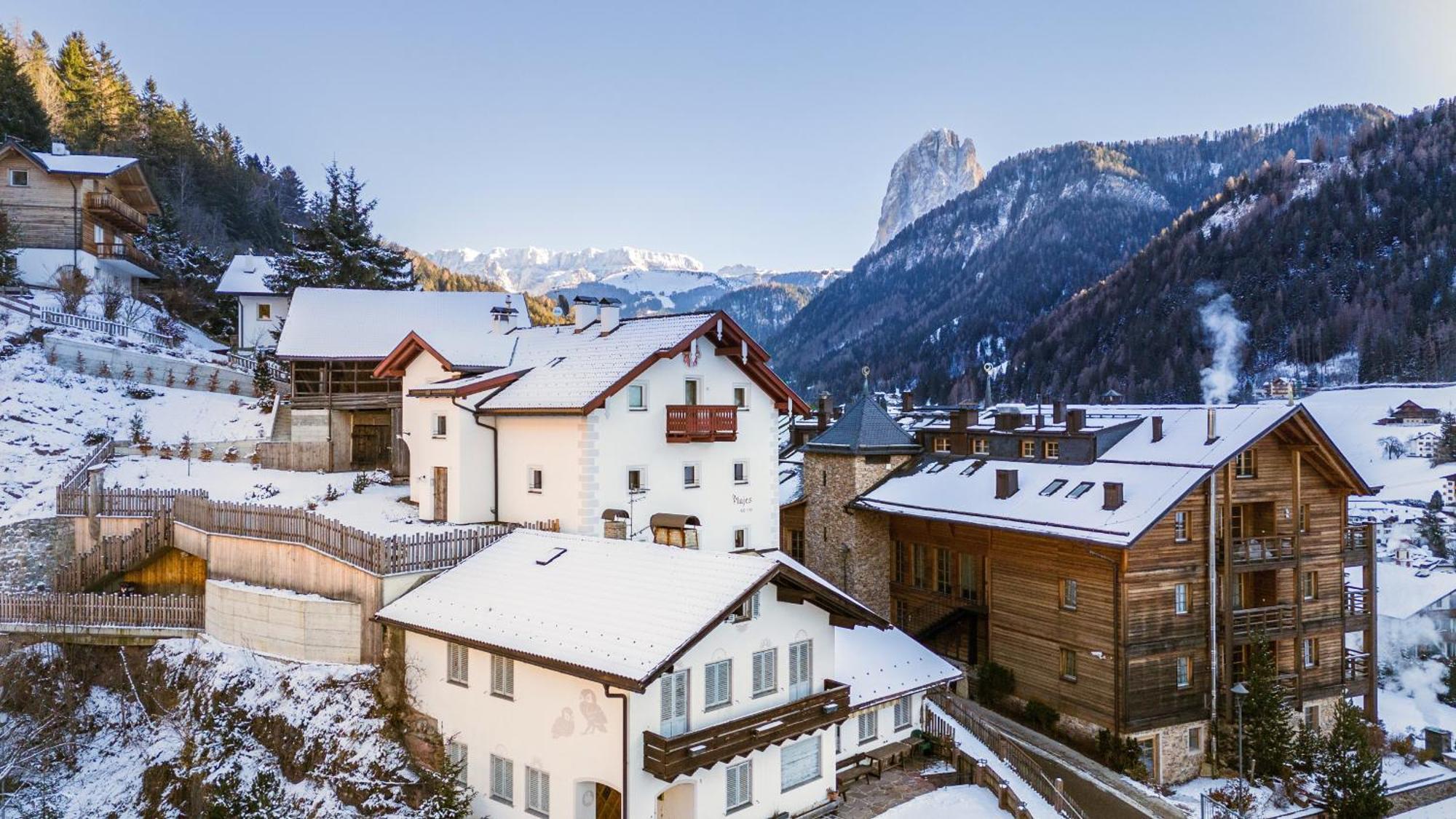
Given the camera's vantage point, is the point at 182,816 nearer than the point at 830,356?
Yes

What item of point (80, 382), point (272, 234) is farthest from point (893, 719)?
point (272, 234)

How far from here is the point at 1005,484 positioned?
3238 centimetres

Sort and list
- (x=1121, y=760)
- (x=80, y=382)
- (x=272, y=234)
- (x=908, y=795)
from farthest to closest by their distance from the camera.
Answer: (x=272, y=234) < (x=80, y=382) < (x=1121, y=760) < (x=908, y=795)

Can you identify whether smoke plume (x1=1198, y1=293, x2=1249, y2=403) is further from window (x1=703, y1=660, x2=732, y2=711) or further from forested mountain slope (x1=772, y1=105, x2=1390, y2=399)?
window (x1=703, y1=660, x2=732, y2=711)

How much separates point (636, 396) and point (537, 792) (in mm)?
12204

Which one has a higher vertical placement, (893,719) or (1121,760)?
(893,719)

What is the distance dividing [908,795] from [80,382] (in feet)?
121

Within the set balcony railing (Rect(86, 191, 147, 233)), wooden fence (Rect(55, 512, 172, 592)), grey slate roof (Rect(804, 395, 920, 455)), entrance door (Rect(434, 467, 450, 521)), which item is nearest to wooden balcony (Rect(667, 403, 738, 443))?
entrance door (Rect(434, 467, 450, 521))

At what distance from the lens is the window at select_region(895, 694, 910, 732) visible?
949 inches

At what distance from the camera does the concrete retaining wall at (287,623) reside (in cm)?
2072

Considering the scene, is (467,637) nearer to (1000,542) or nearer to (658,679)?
(658,679)

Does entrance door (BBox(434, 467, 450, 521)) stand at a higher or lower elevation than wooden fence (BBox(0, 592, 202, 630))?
higher

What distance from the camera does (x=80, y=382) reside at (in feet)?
118

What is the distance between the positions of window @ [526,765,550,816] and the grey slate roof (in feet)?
77.3
